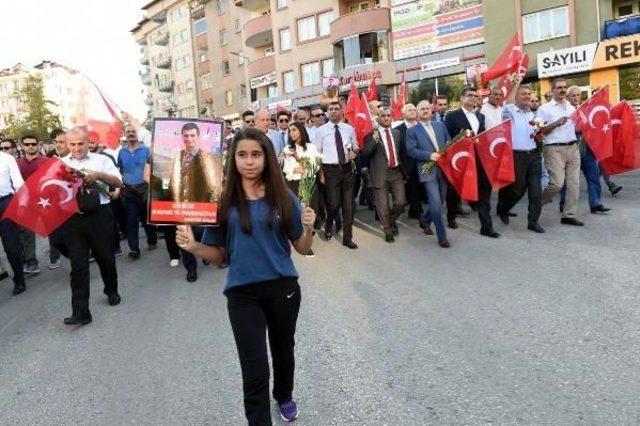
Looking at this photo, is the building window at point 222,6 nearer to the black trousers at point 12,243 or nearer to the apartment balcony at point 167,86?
the apartment balcony at point 167,86

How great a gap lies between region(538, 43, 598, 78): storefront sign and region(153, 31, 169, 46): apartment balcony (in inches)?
2047

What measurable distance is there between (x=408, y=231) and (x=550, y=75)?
20.6m

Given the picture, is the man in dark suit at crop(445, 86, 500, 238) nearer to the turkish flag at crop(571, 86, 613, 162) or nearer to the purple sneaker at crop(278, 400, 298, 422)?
the turkish flag at crop(571, 86, 613, 162)

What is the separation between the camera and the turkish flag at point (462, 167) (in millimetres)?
8203

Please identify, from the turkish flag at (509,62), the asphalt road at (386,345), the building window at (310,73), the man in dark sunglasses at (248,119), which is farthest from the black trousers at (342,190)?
the building window at (310,73)

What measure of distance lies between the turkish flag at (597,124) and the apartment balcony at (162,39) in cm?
6546

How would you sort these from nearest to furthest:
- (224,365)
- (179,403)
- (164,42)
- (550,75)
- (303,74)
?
(179,403), (224,365), (550,75), (303,74), (164,42)

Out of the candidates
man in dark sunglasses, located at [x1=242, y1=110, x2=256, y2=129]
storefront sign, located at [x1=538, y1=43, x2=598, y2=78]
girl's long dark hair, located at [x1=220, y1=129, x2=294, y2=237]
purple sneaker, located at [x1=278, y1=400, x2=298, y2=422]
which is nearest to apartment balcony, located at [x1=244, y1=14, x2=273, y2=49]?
storefront sign, located at [x1=538, y1=43, x2=598, y2=78]

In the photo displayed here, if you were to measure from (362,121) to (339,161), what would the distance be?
4.26ft

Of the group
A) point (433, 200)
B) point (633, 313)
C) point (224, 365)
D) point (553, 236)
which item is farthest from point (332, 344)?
point (553, 236)

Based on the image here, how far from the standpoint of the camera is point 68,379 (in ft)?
14.4

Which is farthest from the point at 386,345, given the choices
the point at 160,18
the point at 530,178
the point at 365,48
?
the point at 160,18

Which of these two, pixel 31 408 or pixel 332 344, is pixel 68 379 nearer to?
pixel 31 408

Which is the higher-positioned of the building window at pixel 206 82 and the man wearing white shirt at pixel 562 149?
the building window at pixel 206 82
